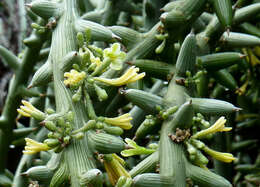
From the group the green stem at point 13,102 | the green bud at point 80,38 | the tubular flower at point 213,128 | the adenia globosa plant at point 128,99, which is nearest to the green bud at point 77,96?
the adenia globosa plant at point 128,99

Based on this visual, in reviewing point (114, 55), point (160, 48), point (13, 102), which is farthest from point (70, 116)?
point (13, 102)

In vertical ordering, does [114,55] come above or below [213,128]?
above

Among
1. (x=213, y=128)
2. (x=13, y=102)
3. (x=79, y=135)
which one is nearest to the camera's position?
(x=79, y=135)

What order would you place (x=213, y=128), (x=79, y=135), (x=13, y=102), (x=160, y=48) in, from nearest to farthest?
1. (x=79, y=135)
2. (x=213, y=128)
3. (x=160, y=48)
4. (x=13, y=102)

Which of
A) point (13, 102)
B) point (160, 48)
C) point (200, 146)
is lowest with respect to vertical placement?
point (13, 102)

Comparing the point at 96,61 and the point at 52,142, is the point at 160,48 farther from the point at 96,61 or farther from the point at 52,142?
the point at 52,142

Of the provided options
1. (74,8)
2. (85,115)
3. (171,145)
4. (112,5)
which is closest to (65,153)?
(85,115)

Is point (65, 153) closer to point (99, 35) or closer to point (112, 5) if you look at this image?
point (99, 35)

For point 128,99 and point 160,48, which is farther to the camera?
point 160,48

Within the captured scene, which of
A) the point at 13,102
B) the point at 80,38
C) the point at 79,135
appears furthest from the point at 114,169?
the point at 13,102
